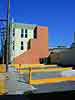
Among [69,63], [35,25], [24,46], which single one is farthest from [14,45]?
[69,63]

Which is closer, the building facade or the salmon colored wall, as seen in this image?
the salmon colored wall

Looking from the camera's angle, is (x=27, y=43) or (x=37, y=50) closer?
(x=37, y=50)

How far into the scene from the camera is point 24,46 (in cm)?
6197

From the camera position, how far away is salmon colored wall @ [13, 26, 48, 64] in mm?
59131

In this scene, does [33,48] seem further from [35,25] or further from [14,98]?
[14,98]

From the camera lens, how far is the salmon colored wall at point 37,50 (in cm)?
5913

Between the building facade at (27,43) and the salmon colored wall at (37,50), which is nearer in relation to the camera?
the salmon colored wall at (37,50)

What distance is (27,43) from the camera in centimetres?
6203

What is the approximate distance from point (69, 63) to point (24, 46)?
13.5 meters

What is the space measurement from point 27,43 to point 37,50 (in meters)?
3.16

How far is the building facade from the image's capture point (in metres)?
59.4

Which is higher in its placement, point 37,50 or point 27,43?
point 27,43

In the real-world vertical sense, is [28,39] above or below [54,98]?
above

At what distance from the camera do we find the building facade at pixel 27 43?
59375 millimetres
